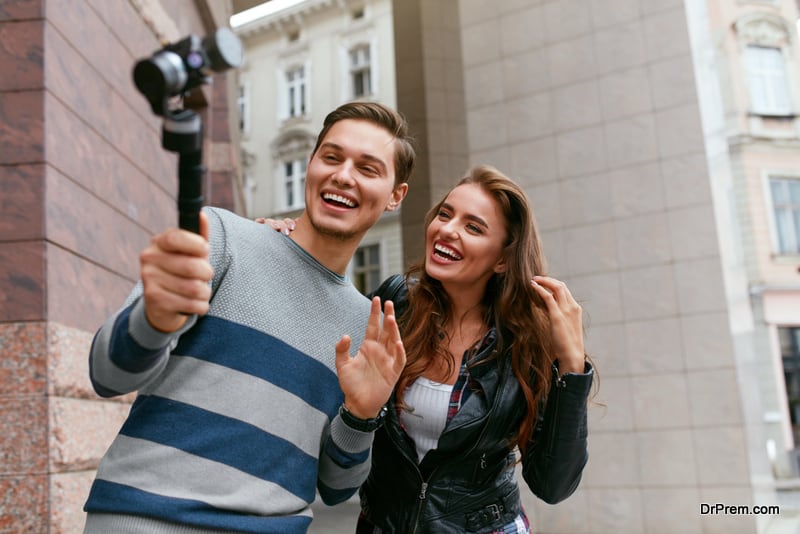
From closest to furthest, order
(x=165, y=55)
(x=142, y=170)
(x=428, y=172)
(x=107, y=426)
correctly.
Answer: (x=165, y=55) < (x=107, y=426) < (x=142, y=170) < (x=428, y=172)

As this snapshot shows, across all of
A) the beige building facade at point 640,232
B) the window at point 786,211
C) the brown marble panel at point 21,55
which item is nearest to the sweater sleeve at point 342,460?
the brown marble panel at point 21,55

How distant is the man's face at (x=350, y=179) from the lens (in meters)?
1.87

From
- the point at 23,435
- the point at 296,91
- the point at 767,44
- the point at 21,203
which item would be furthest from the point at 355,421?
the point at 296,91

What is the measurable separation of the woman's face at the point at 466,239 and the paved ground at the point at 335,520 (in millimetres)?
2820

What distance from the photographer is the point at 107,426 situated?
3.55 meters

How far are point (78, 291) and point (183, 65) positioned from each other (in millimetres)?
2776

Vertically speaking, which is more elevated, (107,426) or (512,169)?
(512,169)

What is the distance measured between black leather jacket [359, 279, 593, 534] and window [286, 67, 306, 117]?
2258cm

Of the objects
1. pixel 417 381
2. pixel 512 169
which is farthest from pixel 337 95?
pixel 417 381

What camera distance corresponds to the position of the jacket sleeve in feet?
6.59

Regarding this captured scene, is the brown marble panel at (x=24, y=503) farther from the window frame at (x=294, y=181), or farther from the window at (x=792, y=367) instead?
the window frame at (x=294, y=181)

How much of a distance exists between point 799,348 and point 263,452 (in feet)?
55.2

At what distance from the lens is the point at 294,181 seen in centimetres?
2327

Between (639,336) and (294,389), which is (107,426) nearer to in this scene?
(294,389)
